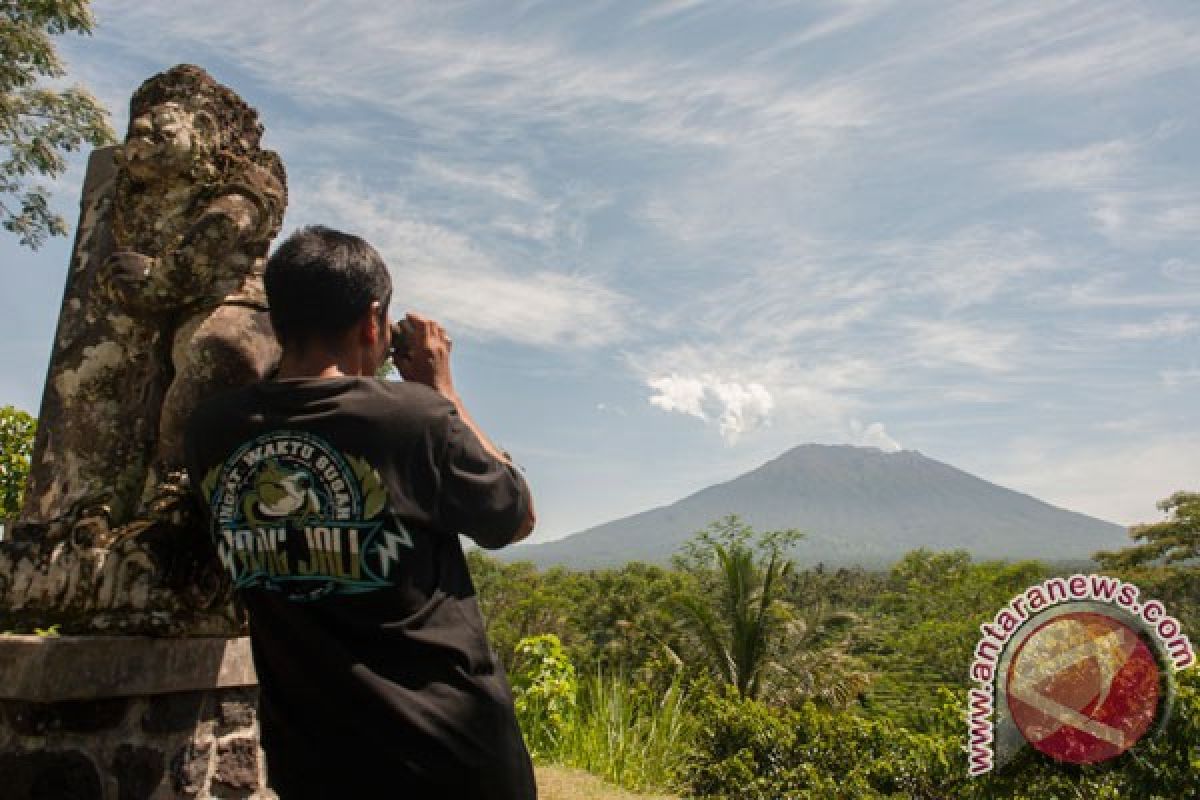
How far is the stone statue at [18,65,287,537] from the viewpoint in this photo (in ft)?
8.48

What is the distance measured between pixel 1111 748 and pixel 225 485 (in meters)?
6.40

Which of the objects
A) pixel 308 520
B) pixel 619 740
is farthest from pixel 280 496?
pixel 619 740

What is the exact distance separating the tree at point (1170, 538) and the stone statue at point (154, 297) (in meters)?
31.3

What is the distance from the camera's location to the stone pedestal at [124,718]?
2178 mm

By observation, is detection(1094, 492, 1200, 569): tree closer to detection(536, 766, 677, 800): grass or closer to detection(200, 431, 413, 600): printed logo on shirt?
detection(536, 766, 677, 800): grass

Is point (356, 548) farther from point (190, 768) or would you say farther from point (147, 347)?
point (147, 347)

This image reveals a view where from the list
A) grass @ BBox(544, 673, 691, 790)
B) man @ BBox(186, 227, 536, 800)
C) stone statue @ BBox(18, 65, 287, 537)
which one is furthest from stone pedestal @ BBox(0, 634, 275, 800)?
grass @ BBox(544, 673, 691, 790)

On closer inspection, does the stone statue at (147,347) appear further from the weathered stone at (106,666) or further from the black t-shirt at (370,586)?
the black t-shirt at (370,586)

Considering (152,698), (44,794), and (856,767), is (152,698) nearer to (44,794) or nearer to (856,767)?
(44,794)

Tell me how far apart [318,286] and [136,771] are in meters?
1.54

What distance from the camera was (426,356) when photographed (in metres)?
1.95

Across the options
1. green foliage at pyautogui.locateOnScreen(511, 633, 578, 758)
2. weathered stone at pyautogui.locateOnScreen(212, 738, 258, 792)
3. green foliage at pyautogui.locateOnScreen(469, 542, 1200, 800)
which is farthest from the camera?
green foliage at pyautogui.locateOnScreen(511, 633, 578, 758)
